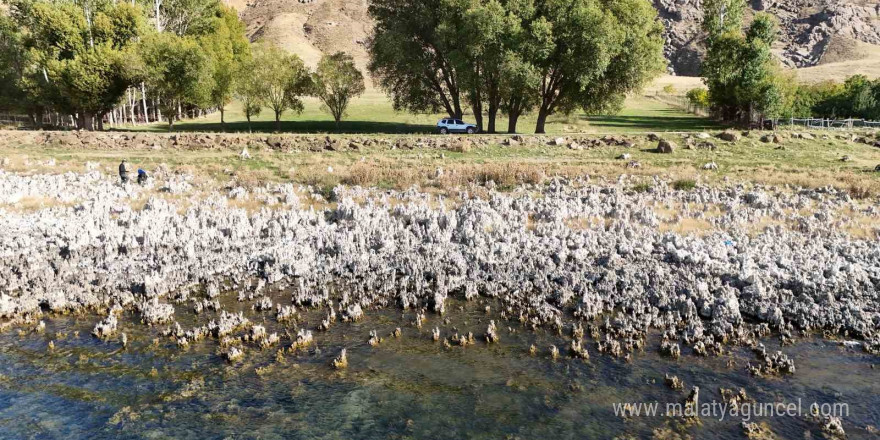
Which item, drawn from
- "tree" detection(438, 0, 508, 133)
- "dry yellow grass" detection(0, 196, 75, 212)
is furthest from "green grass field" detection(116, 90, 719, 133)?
"dry yellow grass" detection(0, 196, 75, 212)

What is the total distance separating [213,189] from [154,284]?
43.2 feet

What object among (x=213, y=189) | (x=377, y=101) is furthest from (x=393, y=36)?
(x=377, y=101)

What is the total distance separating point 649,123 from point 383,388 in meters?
67.1

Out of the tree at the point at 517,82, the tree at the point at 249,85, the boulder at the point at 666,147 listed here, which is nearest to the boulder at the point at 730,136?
the boulder at the point at 666,147

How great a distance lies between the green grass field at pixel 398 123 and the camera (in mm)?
62656

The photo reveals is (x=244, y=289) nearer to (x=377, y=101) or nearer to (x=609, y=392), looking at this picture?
(x=609, y=392)

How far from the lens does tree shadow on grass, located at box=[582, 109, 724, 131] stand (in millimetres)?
64231

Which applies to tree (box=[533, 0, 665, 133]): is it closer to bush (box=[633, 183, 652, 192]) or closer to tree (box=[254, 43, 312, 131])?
bush (box=[633, 183, 652, 192])

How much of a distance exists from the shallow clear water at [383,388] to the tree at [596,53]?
3718 centimetres

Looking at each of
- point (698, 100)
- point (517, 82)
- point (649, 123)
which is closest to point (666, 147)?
point (517, 82)

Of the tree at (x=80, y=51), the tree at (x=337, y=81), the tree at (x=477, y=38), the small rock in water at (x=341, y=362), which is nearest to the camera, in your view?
the small rock in water at (x=341, y=362)

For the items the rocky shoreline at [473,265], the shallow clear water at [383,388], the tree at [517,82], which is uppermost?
the tree at [517,82]

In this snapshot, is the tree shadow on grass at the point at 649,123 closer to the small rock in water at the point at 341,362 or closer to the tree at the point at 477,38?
the tree at the point at 477,38

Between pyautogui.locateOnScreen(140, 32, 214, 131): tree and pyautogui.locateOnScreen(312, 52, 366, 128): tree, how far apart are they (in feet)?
38.2
